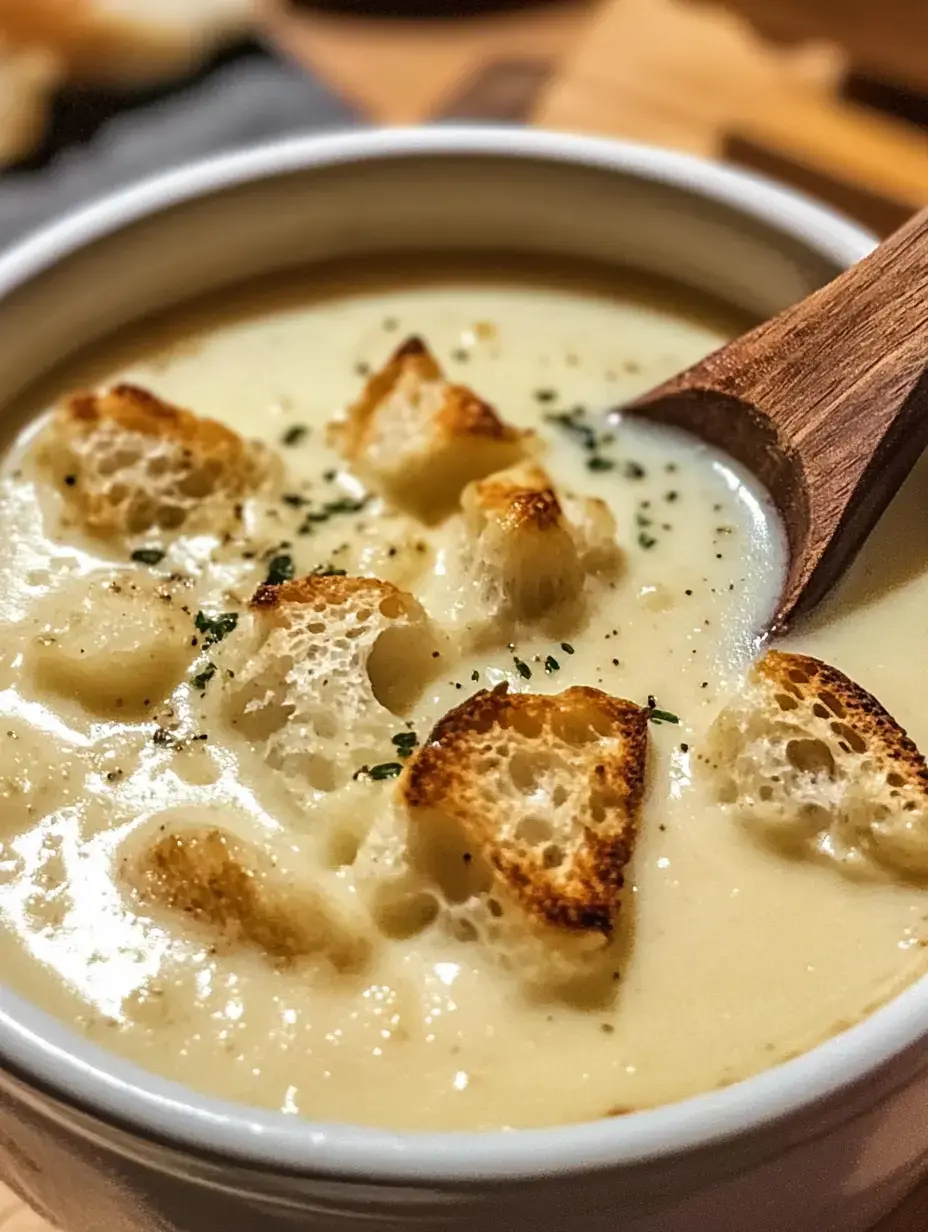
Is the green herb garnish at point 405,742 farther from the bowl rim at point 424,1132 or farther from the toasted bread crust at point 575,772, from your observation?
the bowl rim at point 424,1132

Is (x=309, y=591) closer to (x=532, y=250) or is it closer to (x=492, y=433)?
(x=492, y=433)

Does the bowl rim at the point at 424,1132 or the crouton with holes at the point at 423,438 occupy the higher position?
the crouton with holes at the point at 423,438

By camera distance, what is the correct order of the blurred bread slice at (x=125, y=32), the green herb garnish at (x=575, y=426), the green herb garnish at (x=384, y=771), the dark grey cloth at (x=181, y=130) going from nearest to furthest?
the green herb garnish at (x=384, y=771)
the green herb garnish at (x=575, y=426)
the dark grey cloth at (x=181, y=130)
the blurred bread slice at (x=125, y=32)

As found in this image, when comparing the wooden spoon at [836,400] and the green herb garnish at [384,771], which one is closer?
the green herb garnish at [384,771]

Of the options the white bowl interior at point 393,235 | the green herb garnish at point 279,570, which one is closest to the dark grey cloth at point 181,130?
the white bowl interior at point 393,235

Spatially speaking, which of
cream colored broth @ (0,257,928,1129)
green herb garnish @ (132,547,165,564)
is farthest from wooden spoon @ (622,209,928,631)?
green herb garnish @ (132,547,165,564)

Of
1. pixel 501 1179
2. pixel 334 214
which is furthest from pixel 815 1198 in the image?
pixel 334 214
